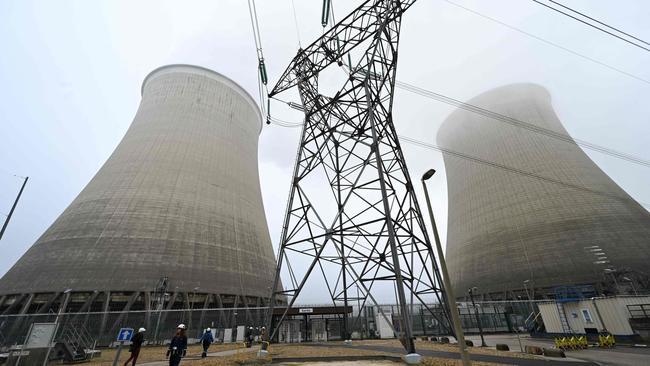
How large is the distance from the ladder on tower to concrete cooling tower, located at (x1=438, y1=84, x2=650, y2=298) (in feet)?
24.6

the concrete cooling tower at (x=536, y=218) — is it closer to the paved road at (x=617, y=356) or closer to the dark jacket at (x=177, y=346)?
the paved road at (x=617, y=356)

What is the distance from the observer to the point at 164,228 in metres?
18.2

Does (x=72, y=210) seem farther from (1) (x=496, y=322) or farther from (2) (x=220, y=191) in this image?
(1) (x=496, y=322)

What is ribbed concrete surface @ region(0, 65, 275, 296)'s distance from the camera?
16906 millimetres

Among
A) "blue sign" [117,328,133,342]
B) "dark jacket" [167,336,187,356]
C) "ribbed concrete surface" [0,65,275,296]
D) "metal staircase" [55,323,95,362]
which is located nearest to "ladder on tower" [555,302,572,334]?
"ribbed concrete surface" [0,65,275,296]

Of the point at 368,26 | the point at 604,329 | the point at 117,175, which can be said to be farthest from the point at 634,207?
the point at 117,175

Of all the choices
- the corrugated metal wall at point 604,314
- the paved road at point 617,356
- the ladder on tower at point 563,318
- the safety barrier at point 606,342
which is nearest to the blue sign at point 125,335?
the paved road at point 617,356

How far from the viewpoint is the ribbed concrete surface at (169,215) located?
1691cm

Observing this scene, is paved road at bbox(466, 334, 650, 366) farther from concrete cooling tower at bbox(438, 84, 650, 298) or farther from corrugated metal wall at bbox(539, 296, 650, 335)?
concrete cooling tower at bbox(438, 84, 650, 298)

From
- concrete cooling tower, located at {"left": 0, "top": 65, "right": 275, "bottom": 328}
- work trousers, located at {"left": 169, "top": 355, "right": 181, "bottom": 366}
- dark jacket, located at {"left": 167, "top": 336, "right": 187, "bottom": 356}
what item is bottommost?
work trousers, located at {"left": 169, "top": 355, "right": 181, "bottom": 366}

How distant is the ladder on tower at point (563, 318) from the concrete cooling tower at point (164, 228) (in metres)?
18.6

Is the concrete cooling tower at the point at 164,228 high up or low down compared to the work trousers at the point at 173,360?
up

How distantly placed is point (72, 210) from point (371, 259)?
826 inches

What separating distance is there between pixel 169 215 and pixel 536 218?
29352 mm
